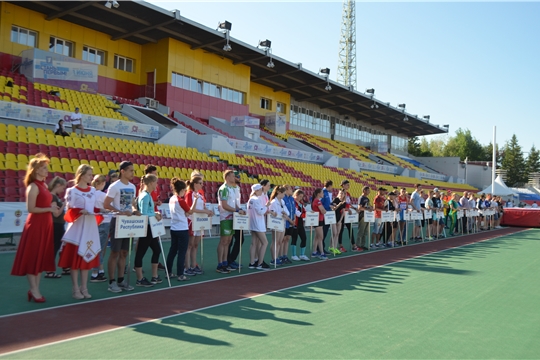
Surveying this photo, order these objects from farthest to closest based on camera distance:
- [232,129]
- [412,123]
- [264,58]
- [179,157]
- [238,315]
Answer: [412,123], [264,58], [232,129], [179,157], [238,315]

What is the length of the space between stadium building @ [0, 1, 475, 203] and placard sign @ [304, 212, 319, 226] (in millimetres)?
6662

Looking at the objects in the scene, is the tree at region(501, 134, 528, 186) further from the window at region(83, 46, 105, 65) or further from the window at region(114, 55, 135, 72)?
the window at region(83, 46, 105, 65)

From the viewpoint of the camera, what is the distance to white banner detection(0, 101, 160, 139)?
17.9 metres

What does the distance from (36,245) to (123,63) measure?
86.9 feet

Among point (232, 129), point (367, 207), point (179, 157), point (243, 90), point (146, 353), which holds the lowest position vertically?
point (146, 353)

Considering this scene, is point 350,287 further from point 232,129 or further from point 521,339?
point 232,129

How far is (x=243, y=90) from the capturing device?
3666cm

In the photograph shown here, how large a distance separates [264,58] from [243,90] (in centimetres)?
332

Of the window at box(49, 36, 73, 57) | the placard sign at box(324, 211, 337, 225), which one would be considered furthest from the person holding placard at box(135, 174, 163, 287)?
the window at box(49, 36, 73, 57)

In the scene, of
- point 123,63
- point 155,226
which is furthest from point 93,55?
point 155,226

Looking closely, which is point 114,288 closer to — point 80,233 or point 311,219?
point 80,233

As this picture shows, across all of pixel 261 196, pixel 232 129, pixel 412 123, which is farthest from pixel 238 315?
pixel 412 123

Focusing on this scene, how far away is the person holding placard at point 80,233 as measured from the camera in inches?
259

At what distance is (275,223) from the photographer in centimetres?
1033
